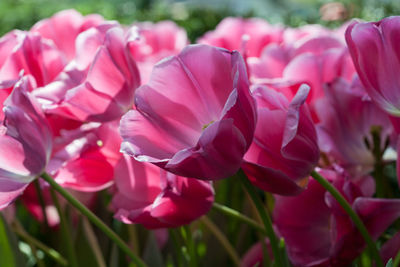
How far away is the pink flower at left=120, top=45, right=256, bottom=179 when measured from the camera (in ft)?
1.82

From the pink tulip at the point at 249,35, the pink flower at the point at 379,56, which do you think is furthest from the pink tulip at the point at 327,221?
the pink tulip at the point at 249,35

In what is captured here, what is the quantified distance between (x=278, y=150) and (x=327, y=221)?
0.70 ft

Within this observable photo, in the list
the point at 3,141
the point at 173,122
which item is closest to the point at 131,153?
the point at 173,122

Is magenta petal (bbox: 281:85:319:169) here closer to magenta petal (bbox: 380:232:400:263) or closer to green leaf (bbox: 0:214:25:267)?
magenta petal (bbox: 380:232:400:263)

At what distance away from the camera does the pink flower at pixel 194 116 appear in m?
0.55

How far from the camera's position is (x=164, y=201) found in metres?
0.69

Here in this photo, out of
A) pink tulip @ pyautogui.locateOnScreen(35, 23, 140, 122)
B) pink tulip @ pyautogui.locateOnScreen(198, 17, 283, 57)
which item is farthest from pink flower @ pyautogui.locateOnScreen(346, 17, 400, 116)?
pink tulip @ pyautogui.locateOnScreen(198, 17, 283, 57)

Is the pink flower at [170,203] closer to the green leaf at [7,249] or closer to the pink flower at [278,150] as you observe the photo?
the pink flower at [278,150]

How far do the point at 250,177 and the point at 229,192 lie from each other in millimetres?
705

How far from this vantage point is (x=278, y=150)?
0.65 meters

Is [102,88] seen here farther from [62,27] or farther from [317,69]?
[62,27]

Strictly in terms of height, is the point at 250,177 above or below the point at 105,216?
above

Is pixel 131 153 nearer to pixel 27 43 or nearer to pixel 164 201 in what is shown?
pixel 164 201

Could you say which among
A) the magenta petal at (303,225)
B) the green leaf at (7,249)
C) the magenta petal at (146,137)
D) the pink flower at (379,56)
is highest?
the pink flower at (379,56)
